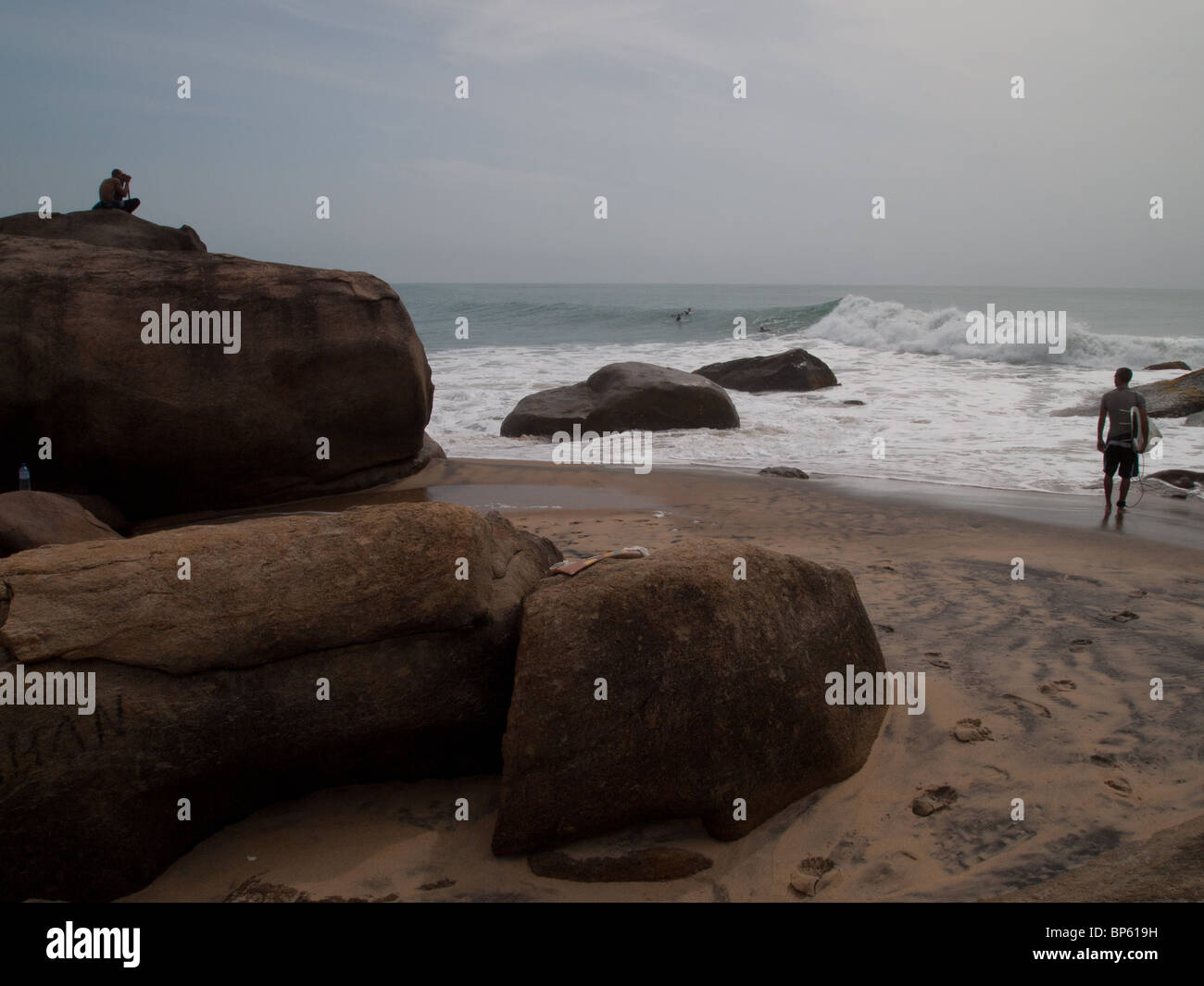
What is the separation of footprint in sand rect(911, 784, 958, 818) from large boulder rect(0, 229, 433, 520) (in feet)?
19.8

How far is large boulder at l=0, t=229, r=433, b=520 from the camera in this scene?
22.5ft

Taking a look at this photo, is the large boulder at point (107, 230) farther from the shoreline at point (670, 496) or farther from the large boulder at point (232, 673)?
the large boulder at point (232, 673)

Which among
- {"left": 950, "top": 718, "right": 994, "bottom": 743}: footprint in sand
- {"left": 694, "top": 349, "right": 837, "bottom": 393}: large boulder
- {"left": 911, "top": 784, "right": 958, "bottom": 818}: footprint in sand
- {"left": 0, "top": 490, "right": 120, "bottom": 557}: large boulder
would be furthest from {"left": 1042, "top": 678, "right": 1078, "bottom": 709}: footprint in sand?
{"left": 694, "top": 349, "right": 837, "bottom": 393}: large boulder

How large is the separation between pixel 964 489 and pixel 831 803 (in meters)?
6.41

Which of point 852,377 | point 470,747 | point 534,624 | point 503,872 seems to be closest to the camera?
point 503,872

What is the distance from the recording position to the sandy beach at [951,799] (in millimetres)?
2826

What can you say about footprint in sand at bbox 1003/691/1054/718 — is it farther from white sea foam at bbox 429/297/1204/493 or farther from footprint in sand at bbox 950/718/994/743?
white sea foam at bbox 429/297/1204/493

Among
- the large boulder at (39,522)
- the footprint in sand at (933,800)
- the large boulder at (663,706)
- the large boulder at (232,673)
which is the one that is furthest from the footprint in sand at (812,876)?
the large boulder at (39,522)

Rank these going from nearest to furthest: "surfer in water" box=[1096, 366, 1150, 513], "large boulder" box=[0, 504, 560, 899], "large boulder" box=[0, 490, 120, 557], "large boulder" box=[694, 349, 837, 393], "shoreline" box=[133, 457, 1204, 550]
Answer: "large boulder" box=[0, 504, 560, 899] → "large boulder" box=[0, 490, 120, 557] → "shoreline" box=[133, 457, 1204, 550] → "surfer in water" box=[1096, 366, 1150, 513] → "large boulder" box=[694, 349, 837, 393]

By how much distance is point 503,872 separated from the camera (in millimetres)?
2889

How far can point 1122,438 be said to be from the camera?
26.1 ft

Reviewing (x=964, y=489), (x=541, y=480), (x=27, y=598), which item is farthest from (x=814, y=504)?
(x=27, y=598)

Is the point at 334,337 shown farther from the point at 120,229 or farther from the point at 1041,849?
the point at 1041,849

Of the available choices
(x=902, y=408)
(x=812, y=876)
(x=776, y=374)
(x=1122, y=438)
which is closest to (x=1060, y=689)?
(x=812, y=876)
